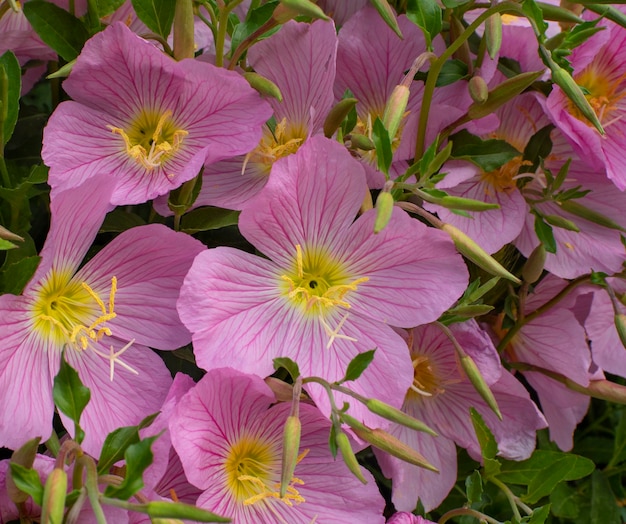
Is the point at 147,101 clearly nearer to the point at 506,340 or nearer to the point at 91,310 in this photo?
the point at 91,310

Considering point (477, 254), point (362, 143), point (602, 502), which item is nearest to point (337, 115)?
point (362, 143)

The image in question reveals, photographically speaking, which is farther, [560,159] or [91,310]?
[560,159]

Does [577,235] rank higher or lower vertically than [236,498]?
higher

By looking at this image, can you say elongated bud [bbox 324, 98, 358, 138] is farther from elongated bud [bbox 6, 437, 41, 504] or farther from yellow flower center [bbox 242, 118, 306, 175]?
elongated bud [bbox 6, 437, 41, 504]

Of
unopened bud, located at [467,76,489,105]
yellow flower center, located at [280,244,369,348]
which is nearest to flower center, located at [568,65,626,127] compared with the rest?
unopened bud, located at [467,76,489,105]

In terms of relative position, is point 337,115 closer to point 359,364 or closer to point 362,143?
point 362,143

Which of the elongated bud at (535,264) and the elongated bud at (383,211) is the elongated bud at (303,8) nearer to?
the elongated bud at (383,211)

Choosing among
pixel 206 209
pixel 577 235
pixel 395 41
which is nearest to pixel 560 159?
pixel 577 235
